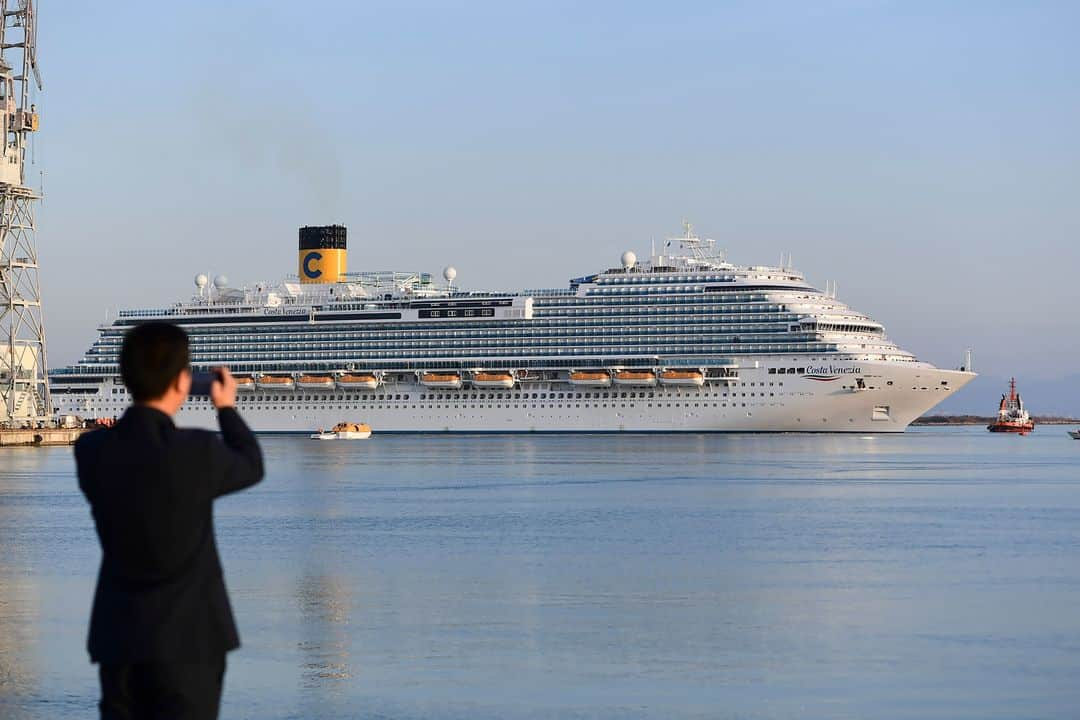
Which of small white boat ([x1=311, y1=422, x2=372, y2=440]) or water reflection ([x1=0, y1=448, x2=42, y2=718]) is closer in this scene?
water reflection ([x1=0, y1=448, x2=42, y2=718])

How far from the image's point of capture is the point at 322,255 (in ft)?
385

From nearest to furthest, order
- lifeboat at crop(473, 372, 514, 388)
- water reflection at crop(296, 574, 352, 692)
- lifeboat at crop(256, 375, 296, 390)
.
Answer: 1. water reflection at crop(296, 574, 352, 692)
2. lifeboat at crop(473, 372, 514, 388)
3. lifeboat at crop(256, 375, 296, 390)

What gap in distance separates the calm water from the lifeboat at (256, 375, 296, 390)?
63968 millimetres

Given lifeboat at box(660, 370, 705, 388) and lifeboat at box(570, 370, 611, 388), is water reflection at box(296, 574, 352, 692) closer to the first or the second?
lifeboat at box(660, 370, 705, 388)

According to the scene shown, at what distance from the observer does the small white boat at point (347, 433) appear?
99.8m

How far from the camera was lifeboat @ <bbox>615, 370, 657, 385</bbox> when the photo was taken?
99562 mm

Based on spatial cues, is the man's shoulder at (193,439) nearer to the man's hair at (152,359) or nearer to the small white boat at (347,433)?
the man's hair at (152,359)

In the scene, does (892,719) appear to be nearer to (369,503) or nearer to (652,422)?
(369,503)

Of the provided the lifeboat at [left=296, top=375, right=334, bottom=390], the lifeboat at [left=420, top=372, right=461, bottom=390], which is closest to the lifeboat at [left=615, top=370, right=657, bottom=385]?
the lifeboat at [left=420, top=372, right=461, bottom=390]

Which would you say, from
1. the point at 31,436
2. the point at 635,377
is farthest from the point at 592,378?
the point at 31,436

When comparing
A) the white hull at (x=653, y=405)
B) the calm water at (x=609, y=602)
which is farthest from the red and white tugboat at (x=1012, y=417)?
the calm water at (x=609, y=602)

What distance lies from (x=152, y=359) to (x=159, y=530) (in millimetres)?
599

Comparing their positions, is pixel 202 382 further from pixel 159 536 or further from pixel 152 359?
pixel 159 536

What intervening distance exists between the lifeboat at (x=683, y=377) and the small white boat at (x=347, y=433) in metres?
18.5
